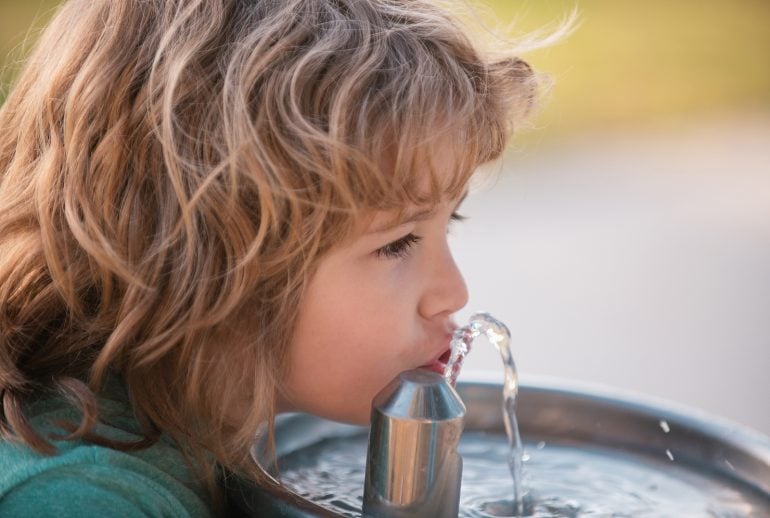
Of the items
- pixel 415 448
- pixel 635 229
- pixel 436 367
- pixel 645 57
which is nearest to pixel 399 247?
pixel 436 367

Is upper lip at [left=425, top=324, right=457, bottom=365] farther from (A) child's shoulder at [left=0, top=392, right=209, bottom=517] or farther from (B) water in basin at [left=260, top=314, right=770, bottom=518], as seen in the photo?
(A) child's shoulder at [left=0, top=392, right=209, bottom=517]

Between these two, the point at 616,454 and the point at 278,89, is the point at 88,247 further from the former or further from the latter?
the point at 616,454

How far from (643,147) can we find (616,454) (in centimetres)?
252

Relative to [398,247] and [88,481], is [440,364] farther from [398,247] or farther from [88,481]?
[88,481]

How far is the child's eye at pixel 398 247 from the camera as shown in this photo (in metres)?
0.89

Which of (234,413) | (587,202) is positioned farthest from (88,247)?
(587,202)

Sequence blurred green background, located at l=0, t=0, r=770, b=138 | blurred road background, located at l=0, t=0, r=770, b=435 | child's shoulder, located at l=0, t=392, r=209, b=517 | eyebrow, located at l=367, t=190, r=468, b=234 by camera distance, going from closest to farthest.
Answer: child's shoulder, located at l=0, t=392, r=209, b=517
eyebrow, located at l=367, t=190, r=468, b=234
blurred road background, located at l=0, t=0, r=770, b=435
blurred green background, located at l=0, t=0, r=770, b=138

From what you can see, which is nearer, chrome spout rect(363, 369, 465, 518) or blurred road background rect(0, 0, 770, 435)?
chrome spout rect(363, 369, 465, 518)

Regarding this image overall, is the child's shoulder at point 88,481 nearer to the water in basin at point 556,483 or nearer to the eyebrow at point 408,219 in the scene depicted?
the water in basin at point 556,483

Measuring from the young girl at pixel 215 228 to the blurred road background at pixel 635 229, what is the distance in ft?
0.59

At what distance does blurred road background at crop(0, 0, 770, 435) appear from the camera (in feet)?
6.81

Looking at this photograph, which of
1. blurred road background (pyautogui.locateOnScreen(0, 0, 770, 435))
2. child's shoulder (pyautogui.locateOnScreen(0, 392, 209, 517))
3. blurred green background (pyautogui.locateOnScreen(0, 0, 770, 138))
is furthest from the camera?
blurred green background (pyautogui.locateOnScreen(0, 0, 770, 138))

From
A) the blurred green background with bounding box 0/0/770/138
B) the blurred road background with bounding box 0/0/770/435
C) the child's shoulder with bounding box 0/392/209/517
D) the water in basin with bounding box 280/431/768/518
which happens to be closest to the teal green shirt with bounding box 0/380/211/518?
the child's shoulder with bounding box 0/392/209/517

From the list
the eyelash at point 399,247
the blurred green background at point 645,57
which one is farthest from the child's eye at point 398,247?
the blurred green background at point 645,57
